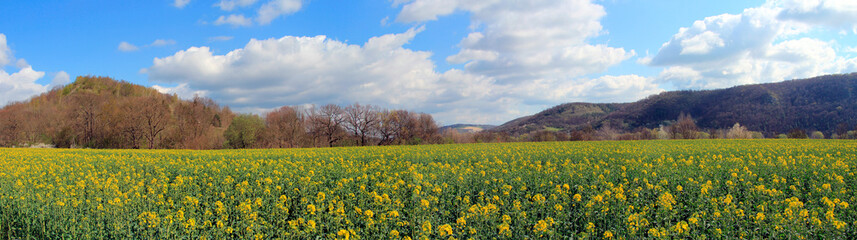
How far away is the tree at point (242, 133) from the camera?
2403 inches

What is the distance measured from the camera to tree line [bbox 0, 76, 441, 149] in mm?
58844

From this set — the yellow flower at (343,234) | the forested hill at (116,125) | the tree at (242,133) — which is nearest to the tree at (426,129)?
the tree at (242,133)

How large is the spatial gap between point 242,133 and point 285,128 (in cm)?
642

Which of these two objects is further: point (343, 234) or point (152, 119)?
point (152, 119)

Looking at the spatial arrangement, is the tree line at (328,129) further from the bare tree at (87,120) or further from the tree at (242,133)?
the bare tree at (87,120)

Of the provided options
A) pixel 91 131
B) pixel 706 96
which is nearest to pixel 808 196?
pixel 91 131

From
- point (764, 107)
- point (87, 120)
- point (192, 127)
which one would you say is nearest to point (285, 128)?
point (192, 127)

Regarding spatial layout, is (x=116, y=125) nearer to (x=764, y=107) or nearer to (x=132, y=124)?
(x=132, y=124)

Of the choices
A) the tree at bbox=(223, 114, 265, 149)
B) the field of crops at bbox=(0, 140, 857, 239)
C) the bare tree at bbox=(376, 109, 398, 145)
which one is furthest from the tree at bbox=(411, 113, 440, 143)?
the field of crops at bbox=(0, 140, 857, 239)

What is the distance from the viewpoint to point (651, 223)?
687cm

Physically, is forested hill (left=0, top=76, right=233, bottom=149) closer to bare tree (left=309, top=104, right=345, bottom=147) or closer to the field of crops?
bare tree (left=309, top=104, right=345, bottom=147)

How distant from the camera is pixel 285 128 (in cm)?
6412

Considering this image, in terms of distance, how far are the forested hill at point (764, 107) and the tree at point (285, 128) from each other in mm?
85688

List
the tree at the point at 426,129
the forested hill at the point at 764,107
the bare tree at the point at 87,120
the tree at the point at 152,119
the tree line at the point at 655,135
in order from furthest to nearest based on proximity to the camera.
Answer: the forested hill at the point at 764,107, the tree at the point at 426,129, the bare tree at the point at 87,120, the tree at the point at 152,119, the tree line at the point at 655,135
